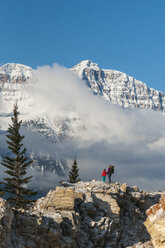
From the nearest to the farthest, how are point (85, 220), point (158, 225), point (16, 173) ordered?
1. point (158, 225)
2. point (85, 220)
3. point (16, 173)

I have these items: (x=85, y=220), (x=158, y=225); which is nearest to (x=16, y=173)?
(x=85, y=220)

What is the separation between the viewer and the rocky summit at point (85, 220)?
19.6 meters

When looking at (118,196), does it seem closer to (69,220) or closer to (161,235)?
(69,220)

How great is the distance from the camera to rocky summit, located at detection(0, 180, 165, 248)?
64.4 ft

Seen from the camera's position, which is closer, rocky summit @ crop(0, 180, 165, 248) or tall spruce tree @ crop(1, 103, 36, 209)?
rocky summit @ crop(0, 180, 165, 248)

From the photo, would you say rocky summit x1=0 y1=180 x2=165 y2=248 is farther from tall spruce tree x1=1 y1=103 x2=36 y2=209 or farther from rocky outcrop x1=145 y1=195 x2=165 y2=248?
tall spruce tree x1=1 y1=103 x2=36 y2=209

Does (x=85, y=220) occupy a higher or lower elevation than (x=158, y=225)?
lower

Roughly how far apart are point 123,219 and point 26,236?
1887 centimetres

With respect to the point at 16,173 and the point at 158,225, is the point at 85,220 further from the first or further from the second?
the point at 158,225

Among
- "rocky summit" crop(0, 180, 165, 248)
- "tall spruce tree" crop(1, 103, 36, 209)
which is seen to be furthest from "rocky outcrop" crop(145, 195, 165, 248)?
"tall spruce tree" crop(1, 103, 36, 209)

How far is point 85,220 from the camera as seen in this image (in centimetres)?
3134

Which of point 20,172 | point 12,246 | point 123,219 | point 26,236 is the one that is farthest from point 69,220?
point 20,172

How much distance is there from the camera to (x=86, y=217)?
104 feet

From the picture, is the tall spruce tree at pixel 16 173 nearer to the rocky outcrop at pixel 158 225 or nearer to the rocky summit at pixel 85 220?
the rocky summit at pixel 85 220
